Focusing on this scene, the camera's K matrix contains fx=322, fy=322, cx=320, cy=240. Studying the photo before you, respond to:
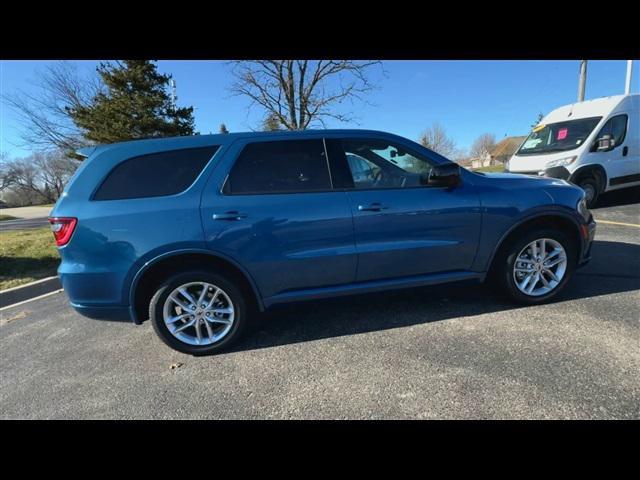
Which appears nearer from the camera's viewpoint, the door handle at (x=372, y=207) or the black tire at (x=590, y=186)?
the door handle at (x=372, y=207)

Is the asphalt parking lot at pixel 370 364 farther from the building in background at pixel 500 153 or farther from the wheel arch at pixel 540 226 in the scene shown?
the building in background at pixel 500 153

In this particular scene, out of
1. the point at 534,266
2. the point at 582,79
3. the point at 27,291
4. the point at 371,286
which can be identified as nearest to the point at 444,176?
the point at 371,286

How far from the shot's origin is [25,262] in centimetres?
579

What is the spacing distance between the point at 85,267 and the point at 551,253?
4.25 m

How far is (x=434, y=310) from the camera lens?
3.27m

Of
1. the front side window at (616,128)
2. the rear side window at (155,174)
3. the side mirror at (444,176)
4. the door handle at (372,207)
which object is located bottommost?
the door handle at (372,207)

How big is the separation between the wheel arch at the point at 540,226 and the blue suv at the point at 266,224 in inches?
0.7

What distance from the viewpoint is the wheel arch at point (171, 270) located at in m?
2.59

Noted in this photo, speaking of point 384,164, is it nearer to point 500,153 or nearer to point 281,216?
point 281,216

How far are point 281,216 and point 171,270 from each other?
103 cm

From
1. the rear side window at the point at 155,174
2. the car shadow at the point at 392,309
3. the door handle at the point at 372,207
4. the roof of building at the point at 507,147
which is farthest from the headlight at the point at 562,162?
the roof of building at the point at 507,147
